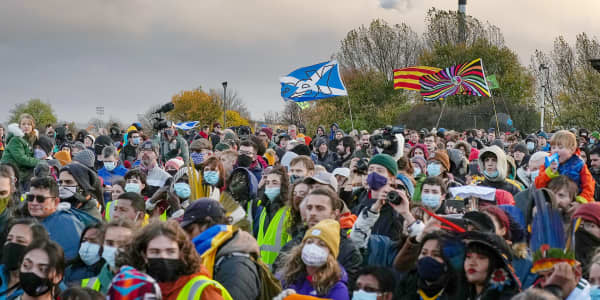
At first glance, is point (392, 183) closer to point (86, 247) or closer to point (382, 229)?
point (382, 229)

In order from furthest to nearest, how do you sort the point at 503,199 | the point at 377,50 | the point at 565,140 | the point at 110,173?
1. the point at 377,50
2. the point at 110,173
3. the point at 565,140
4. the point at 503,199

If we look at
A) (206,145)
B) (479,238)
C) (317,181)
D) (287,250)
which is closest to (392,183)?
(317,181)

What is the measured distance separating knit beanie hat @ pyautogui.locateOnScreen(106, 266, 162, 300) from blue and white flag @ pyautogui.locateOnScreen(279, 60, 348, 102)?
41.9ft

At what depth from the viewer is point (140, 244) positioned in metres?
3.59

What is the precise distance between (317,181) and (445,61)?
45150mm

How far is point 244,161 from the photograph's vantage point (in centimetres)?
800

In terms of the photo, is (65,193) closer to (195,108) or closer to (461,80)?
(461,80)

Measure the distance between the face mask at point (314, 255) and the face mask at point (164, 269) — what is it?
37.7 inches

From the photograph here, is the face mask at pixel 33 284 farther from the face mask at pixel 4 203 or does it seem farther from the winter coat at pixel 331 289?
the face mask at pixel 4 203

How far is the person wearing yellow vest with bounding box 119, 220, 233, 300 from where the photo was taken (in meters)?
3.41

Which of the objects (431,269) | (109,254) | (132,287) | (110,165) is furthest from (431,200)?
(110,165)

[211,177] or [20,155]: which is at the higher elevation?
[20,155]

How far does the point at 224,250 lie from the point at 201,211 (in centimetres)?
39

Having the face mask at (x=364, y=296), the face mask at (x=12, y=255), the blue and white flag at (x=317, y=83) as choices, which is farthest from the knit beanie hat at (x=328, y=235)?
the blue and white flag at (x=317, y=83)
